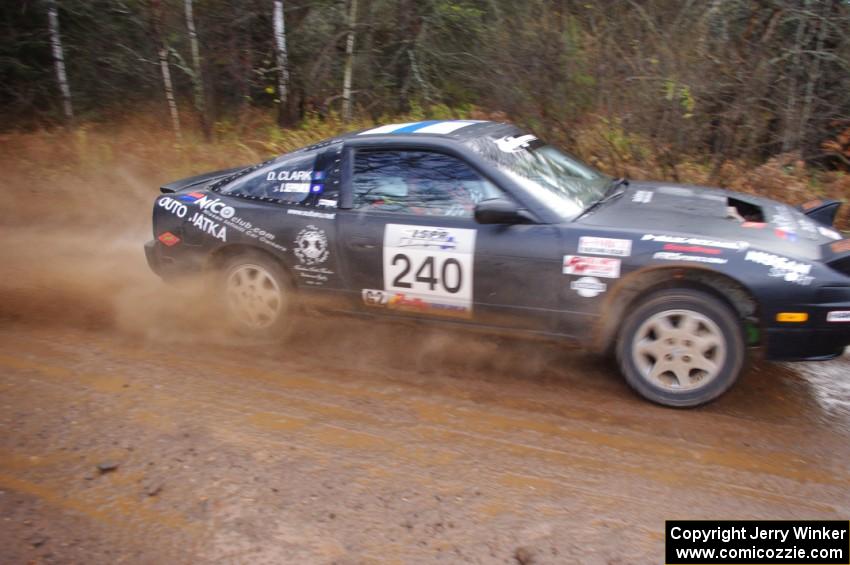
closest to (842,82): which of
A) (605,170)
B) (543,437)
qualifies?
(605,170)

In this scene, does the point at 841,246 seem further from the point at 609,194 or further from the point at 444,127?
the point at 444,127

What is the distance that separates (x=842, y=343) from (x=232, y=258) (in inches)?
→ 163

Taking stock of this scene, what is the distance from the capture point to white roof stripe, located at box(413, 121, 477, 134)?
4.83 m

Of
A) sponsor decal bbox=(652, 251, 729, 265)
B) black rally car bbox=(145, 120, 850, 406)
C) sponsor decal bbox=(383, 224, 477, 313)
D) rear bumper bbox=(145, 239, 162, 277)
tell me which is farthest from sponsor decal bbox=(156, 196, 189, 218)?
sponsor decal bbox=(652, 251, 729, 265)

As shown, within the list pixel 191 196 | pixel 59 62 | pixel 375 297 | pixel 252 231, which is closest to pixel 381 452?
pixel 375 297

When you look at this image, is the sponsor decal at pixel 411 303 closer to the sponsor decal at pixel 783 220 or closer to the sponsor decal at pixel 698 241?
the sponsor decal at pixel 698 241

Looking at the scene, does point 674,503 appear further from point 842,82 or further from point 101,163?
→ point 101,163

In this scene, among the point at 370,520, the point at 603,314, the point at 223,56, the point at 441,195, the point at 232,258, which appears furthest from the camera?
the point at 223,56

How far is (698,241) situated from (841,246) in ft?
2.95

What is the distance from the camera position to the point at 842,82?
Result: 8203 millimetres

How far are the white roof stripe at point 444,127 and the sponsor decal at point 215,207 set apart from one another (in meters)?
1.57

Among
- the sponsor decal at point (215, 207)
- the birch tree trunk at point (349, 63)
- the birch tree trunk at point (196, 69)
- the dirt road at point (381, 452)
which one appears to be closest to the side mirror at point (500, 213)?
the dirt road at point (381, 452)

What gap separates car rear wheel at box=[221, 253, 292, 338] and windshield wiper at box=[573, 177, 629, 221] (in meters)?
2.23

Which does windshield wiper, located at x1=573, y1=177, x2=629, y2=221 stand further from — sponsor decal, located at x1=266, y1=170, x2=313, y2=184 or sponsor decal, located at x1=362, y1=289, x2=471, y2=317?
sponsor decal, located at x1=266, y1=170, x2=313, y2=184
